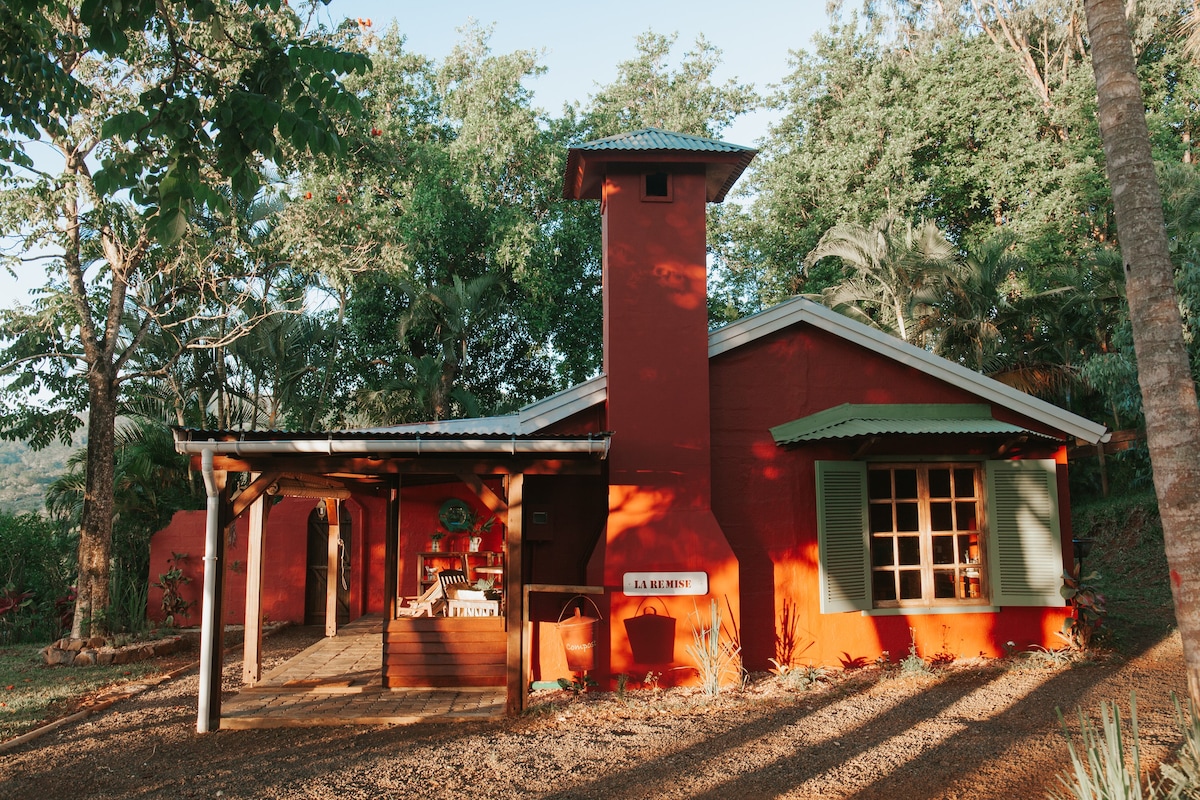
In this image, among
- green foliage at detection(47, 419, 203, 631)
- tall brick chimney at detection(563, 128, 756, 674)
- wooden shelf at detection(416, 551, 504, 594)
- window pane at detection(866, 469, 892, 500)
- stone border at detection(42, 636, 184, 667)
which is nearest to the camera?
tall brick chimney at detection(563, 128, 756, 674)

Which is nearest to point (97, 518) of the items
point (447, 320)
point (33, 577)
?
point (33, 577)

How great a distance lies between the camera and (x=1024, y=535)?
863 centimetres

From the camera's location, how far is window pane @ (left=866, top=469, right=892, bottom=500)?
28.8ft

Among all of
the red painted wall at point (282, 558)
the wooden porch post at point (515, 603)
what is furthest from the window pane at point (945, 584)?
the red painted wall at point (282, 558)

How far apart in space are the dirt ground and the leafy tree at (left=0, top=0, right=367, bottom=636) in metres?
3.53

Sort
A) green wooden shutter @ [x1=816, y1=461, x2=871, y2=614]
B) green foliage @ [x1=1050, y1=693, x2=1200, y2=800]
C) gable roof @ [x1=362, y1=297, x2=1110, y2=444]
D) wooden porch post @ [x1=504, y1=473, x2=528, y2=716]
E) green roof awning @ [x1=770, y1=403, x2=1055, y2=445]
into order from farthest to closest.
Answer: gable roof @ [x1=362, y1=297, x2=1110, y2=444] → green wooden shutter @ [x1=816, y1=461, x2=871, y2=614] → green roof awning @ [x1=770, y1=403, x2=1055, y2=445] → wooden porch post @ [x1=504, y1=473, x2=528, y2=716] → green foliage @ [x1=1050, y1=693, x2=1200, y2=800]

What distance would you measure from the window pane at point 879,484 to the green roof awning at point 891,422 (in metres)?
0.56

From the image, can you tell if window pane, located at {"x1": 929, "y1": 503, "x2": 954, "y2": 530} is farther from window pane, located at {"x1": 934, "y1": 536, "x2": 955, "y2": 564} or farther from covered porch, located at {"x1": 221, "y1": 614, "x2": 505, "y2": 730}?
covered porch, located at {"x1": 221, "y1": 614, "x2": 505, "y2": 730}

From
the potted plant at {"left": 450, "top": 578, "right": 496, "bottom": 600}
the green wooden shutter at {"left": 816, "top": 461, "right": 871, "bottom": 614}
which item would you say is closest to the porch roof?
the potted plant at {"left": 450, "top": 578, "right": 496, "bottom": 600}

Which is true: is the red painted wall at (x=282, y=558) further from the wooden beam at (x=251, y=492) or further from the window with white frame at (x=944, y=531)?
the window with white frame at (x=944, y=531)

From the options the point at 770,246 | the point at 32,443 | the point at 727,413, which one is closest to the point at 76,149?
the point at 32,443

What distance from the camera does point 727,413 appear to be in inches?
341

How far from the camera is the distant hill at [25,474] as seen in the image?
35912mm

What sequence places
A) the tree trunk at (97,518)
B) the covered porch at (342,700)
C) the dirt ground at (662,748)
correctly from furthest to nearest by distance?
the tree trunk at (97,518), the covered porch at (342,700), the dirt ground at (662,748)
